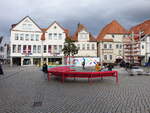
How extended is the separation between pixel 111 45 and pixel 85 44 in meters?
8.39

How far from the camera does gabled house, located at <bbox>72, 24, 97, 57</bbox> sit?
51.5 meters

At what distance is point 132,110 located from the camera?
5.87 metres

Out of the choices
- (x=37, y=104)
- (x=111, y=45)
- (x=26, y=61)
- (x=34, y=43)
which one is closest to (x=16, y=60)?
(x=26, y=61)

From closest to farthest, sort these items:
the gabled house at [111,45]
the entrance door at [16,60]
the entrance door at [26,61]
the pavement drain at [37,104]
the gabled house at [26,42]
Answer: the pavement drain at [37,104] < the gabled house at [26,42] < the entrance door at [26,61] < the entrance door at [16,60] < the gabled house at [111,45]

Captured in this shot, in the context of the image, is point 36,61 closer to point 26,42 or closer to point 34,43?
point 34,43

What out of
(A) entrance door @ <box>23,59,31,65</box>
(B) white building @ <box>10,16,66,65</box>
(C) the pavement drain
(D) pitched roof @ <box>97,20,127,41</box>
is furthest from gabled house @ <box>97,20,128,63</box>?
(C) the pavement drain

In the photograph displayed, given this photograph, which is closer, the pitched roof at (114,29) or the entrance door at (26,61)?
the entrance door at (26,61)

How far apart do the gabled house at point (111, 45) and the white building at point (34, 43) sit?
1241 centimetres

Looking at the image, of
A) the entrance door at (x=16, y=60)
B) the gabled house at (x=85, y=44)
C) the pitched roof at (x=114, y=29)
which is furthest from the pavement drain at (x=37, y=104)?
the pitched roof at (x=114, y=29)

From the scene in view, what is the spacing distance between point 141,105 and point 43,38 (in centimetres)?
4533

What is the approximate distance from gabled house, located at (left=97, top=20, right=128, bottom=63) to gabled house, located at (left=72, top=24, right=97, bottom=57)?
2244 millimetres

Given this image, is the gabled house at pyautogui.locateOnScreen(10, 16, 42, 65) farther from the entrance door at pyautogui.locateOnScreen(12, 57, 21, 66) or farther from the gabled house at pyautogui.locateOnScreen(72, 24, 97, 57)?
the gabled house at pyautogui.locateOnScreen(72, 24, 97, 57)

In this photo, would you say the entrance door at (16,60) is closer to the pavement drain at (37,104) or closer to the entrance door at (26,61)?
the entrance door at (26,61)

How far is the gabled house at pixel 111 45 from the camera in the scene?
52856 millimetres
